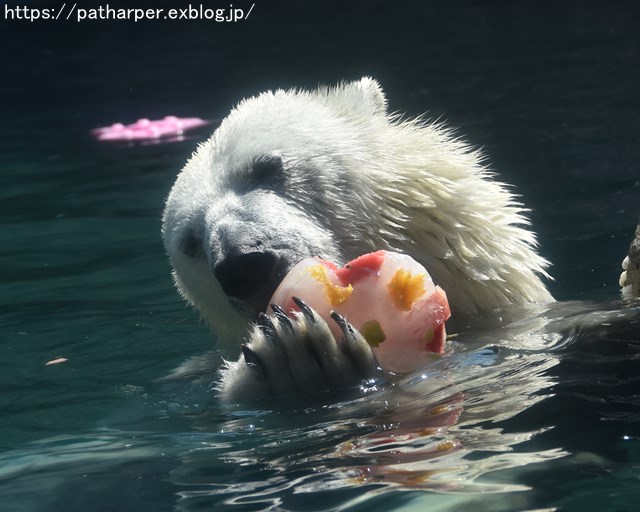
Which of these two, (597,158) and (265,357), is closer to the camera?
(265,357)

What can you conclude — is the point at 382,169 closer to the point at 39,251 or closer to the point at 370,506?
the point at 370,506

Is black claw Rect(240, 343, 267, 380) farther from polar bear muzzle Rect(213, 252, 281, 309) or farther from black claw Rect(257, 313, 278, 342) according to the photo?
polar bear muzzle Rect(213, 252, 281, 309)

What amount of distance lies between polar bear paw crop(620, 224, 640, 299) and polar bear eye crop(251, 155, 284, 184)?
3.63ft

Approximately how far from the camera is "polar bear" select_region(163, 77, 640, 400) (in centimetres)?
323

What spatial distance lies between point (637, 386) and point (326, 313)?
0.79 meters

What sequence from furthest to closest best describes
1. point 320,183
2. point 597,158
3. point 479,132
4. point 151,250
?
point 479,132 → point 597,158 → point 151,250 → point 320,183

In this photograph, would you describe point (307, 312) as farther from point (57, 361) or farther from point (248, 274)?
point (57, 361)

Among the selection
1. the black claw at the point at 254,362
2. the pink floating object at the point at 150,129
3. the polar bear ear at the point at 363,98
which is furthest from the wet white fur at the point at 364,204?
the pink floating object at the point at 150,129

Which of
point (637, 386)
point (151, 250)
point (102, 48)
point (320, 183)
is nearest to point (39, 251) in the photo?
point (151, 250)

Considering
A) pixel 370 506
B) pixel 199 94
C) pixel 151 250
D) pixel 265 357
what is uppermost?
pixel 199 94

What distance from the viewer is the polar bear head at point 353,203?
3.45m

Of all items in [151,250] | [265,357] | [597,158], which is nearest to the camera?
[265,357]

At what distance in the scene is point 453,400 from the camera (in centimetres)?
274

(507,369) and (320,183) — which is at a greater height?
(320,183)
